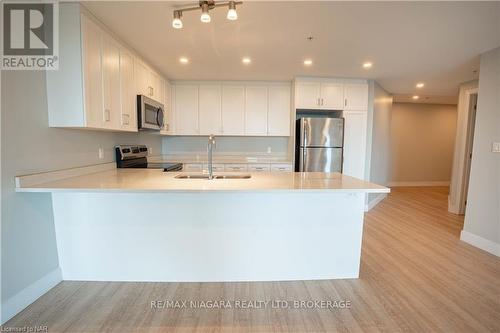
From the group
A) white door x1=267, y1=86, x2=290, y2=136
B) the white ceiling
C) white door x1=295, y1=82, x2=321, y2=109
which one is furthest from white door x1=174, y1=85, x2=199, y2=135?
white door x1=295, y1=82, x2=321, y2=109

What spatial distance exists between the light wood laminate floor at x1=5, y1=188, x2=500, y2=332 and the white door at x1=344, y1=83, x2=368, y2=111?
2344mm

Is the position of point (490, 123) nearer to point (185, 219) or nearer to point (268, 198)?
point (268, 198)

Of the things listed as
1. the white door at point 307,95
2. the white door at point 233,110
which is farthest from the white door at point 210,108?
the white door at point 307,95

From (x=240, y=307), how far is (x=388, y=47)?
2937 mm

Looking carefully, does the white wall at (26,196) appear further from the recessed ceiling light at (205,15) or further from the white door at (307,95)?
the white door at (307,95)

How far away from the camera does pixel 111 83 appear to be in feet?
7.98

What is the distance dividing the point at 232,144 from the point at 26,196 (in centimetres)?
330

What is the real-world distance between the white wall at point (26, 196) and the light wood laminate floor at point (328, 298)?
0.60 ft

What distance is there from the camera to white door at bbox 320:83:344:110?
4.02 m

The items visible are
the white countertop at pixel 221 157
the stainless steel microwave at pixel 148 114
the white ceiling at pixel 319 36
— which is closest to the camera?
the white ceiling at pixel 319 36

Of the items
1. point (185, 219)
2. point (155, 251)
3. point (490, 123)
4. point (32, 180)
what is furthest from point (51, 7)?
point (490, 123)

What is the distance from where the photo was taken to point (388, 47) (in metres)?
2.71

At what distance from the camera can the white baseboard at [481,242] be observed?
277 cm

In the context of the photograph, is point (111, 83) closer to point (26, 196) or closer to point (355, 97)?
point (26, 196)
